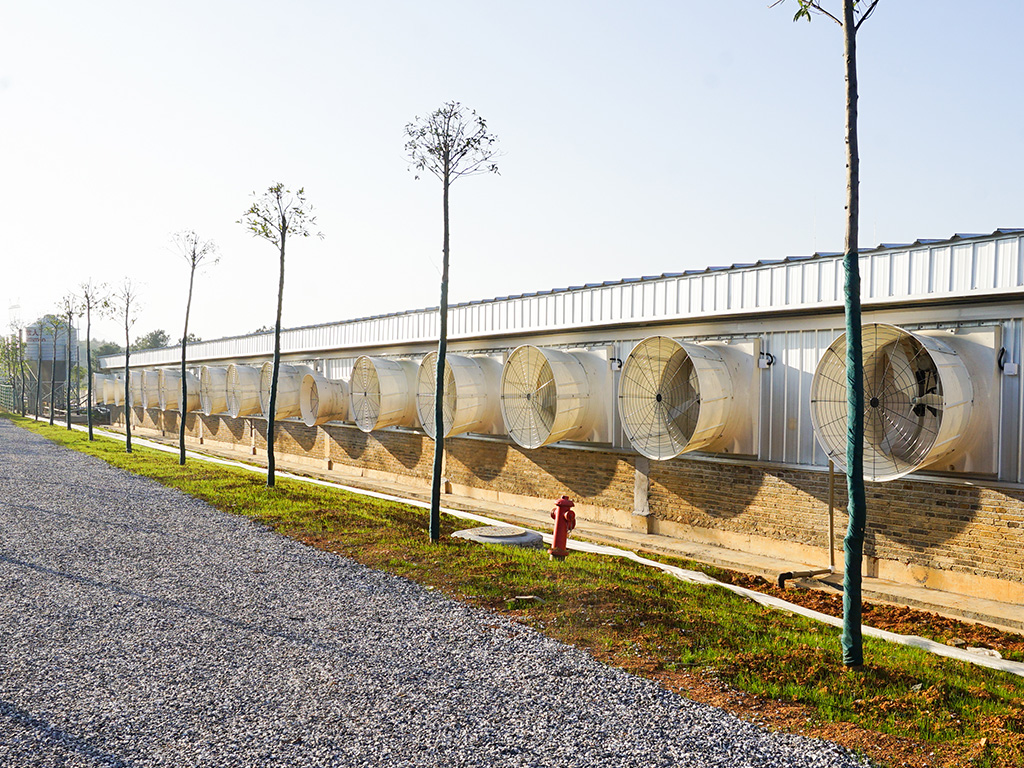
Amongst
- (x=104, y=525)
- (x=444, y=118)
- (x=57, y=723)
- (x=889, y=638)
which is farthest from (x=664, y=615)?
(x=104, y=525)

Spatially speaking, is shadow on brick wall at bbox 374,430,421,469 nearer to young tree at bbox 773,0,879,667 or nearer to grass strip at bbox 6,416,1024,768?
grass strip at bbox 6,416,1024,768

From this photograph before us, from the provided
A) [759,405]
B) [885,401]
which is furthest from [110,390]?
[885,401]

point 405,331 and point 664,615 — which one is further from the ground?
point 405,331

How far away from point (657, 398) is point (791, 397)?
2.39m

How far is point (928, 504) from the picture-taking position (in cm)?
997

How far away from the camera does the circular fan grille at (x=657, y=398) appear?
13297 mm

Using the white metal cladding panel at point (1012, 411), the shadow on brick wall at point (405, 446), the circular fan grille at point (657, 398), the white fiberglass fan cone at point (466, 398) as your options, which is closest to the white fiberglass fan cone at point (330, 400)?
the shadow on brick wall at point (405, 446)

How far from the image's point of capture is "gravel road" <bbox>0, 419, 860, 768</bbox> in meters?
4.75

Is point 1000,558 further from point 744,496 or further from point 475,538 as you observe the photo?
point 475,538

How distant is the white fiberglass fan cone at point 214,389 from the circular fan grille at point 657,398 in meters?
22.4

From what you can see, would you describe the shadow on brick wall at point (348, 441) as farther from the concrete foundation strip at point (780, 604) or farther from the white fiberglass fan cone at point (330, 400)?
the concrete foundation strip at point (780, 604)

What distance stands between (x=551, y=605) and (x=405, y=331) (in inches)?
568

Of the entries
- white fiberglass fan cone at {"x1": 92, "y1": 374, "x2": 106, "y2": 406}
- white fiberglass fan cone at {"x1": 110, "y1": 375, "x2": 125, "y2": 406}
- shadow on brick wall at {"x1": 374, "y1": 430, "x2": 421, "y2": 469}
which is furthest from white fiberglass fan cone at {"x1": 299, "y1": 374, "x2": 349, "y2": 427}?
white fiberglass fan cone at {"x1": 92, "y1": 374, "x2": 106, "y2": 406}

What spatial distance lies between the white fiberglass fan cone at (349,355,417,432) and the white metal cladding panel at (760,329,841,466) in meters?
10.3
